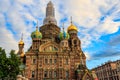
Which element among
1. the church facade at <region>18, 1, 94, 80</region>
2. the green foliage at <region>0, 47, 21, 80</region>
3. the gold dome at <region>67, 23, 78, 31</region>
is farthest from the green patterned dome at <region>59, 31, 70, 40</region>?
the green foliage at <region>0, 47, 21, 80</region>

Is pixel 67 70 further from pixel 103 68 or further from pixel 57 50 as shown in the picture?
pixel 103 68

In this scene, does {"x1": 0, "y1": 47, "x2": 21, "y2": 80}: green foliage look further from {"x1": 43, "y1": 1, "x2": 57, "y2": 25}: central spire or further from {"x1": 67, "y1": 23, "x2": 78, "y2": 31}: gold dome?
{"x1": 43, "y1": 1, "x2": 57, "y2": 25}: central spire

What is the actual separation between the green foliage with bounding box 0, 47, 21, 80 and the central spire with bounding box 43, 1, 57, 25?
68.7ft

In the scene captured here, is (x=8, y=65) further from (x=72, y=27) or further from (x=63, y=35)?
(x=72, y=27)

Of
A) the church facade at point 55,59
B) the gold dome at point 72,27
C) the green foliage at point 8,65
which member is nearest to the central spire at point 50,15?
the gold dome at point 72,27

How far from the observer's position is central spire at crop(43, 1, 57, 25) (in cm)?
5143

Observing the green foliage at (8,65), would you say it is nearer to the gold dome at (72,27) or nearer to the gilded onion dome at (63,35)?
the gilded onion dome at (63,35)

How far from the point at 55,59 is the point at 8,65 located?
14.3 m

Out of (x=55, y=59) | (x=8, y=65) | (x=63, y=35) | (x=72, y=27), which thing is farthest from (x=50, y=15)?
(x=8, y=65)

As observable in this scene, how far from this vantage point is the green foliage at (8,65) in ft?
99.7

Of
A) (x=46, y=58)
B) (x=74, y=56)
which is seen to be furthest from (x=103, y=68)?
(x=46, y=58)

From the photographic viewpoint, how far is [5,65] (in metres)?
30.4

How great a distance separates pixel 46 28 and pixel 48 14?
18.2 feet

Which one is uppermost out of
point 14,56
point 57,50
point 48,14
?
point 48,14
